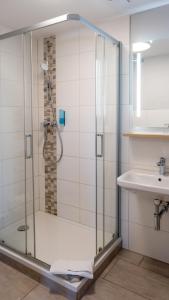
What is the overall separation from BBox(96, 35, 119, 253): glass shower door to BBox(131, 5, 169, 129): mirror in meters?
0.18

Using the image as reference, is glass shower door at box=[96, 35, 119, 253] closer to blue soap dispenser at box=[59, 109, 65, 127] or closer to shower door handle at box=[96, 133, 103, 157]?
shower door handle at box=[96, 133, 103, 157]

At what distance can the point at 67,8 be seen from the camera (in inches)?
78.2

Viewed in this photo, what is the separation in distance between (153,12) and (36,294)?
2492 millimetres

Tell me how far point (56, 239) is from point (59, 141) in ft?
3.56

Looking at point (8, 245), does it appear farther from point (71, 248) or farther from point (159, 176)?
point (159, 176)

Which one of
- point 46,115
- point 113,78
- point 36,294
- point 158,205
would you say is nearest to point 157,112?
point 113,78

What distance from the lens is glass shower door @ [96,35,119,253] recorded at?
2.08m

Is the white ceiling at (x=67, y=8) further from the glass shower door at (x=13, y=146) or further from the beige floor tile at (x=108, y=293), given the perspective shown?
the beige floor tile at (x=108, y=293)

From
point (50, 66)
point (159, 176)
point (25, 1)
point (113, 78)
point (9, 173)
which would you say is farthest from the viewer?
point (50, 66)

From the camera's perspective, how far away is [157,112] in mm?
2027

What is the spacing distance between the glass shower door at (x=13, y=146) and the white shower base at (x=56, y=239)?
0.01 m

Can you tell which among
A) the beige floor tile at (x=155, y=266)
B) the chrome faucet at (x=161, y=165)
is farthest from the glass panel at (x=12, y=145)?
the chrome faucet at (x=161, y=165)

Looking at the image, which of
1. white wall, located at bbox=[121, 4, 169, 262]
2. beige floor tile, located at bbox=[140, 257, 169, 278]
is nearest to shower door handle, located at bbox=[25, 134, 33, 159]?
white wall, located at bbox=[121, 4, 169, 262]

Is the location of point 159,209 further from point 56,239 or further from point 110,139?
point 56,239
